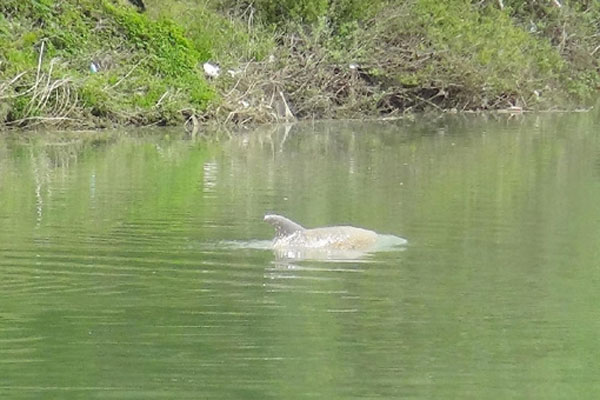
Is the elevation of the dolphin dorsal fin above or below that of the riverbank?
below

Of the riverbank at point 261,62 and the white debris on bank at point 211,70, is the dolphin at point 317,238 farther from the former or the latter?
the white debris on bank at point 211,70

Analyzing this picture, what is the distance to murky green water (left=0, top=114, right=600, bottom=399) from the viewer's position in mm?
7492

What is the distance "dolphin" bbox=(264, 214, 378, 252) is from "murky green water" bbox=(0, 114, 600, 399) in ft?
0.76

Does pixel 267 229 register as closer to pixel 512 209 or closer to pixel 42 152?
pixel 512 209

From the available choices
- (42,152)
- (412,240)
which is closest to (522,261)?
(412,240)

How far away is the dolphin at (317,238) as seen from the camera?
11812 mm

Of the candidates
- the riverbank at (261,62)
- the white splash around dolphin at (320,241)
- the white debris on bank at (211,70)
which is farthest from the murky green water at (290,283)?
the white debris on bank at (211,70)

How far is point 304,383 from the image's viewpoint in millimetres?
7312

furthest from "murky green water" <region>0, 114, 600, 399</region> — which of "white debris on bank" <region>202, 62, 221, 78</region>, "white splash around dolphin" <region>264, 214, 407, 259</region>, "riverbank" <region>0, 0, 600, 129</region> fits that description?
"white debris on bank" <region>202, 62, 221, 78</region>

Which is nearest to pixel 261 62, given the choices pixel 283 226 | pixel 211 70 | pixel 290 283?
pixel 211 70

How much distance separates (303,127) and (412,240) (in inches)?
580

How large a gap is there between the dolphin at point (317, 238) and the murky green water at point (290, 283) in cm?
23

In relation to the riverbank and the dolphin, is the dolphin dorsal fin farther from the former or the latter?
the riverbank

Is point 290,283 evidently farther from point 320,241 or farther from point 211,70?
point 211,70
